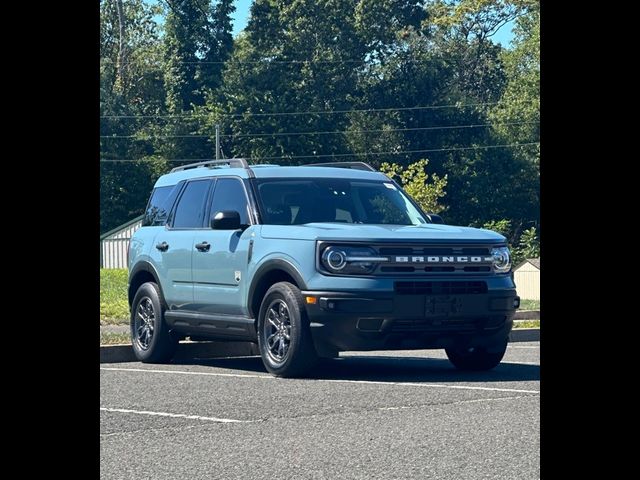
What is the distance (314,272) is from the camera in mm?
10906

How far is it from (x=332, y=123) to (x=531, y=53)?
1595cm

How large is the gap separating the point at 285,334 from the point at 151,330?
251cm

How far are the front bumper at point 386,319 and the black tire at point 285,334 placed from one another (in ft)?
0.28

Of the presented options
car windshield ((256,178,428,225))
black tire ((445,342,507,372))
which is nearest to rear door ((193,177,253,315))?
car windshield ((256,178,428,225))

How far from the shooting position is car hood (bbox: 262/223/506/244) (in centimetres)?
1098

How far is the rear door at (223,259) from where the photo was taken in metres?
11.8

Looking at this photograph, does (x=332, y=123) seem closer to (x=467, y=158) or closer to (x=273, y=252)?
(x=467, y=158)

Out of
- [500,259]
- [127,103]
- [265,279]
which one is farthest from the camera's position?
[127,103]

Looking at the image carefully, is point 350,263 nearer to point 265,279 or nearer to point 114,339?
point 265,279

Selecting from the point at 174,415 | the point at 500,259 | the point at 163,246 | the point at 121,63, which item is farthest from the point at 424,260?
the point at 121,63

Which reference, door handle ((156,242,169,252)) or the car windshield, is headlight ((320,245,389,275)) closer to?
the car windshield
